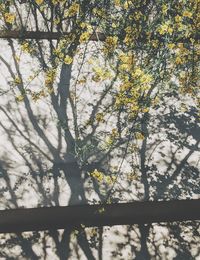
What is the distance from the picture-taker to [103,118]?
8070mm

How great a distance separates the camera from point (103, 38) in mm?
9977

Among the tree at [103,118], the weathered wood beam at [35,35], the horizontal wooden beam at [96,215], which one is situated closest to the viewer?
the horizontal wooden beam at [96,215]

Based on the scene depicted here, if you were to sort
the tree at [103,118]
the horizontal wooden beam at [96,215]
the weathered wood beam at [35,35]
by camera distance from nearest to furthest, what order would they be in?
the horizontal wooden beam at [96,215] → the tree at [103,118] → the weathered wood beam at [35,35]

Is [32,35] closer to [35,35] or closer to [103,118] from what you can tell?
[35,35]

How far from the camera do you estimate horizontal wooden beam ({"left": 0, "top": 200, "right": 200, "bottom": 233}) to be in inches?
208

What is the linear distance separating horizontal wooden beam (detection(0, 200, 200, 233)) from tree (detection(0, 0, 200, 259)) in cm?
33

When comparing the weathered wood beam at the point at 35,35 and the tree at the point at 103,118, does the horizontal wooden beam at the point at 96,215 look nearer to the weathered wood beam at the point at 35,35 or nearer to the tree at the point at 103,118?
the tree at the point at 103,118

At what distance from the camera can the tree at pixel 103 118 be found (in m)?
6.34

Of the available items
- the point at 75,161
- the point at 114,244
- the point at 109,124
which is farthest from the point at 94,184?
the point at 109,124

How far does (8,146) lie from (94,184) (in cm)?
196

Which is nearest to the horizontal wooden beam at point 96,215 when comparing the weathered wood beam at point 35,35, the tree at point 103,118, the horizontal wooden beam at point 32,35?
the tree at point 103,118

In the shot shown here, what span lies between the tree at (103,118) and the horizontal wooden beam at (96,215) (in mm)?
332

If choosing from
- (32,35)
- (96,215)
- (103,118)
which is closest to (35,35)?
(32,35)

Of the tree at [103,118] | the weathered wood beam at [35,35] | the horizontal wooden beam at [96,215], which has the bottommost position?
the horizontal wooden beam at [96,215]
